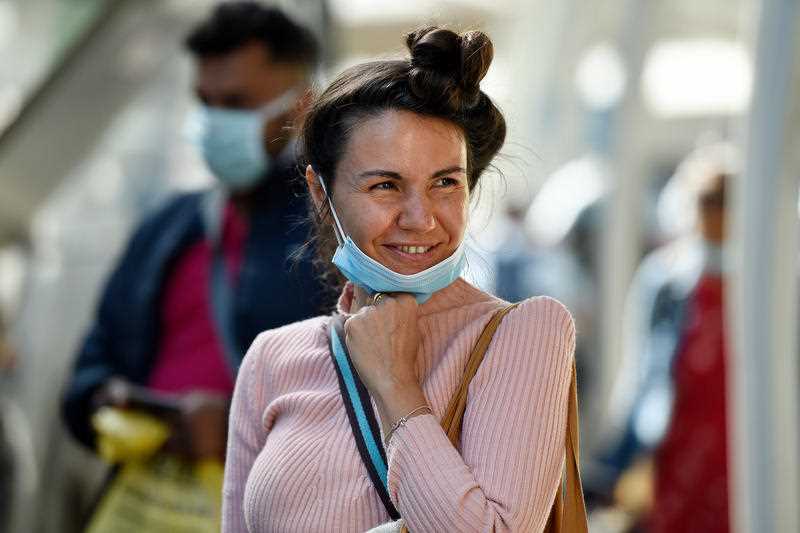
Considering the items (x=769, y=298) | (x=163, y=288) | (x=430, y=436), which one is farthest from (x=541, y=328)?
(x=769, y=298)

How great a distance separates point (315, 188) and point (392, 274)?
0.97ft

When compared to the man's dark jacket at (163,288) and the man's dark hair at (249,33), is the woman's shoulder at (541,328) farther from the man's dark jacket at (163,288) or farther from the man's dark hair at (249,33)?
the man's dark hair at (249,33)

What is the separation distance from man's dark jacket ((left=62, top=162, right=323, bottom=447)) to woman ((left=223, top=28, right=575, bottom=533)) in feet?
3.88

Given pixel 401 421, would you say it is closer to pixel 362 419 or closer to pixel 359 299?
pixel 362 419

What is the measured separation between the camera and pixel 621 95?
1189cm

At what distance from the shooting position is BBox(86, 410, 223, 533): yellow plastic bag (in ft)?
13.6

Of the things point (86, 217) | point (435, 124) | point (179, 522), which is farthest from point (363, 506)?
point (86, 217)

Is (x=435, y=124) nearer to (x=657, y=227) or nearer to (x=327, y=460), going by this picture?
(x=327, y=460)

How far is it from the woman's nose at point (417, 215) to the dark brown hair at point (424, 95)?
0.15 meters

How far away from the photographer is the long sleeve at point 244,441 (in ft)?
9.46

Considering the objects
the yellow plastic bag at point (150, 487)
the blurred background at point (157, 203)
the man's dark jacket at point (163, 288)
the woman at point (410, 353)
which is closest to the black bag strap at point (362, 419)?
the woman at point (410, 353)

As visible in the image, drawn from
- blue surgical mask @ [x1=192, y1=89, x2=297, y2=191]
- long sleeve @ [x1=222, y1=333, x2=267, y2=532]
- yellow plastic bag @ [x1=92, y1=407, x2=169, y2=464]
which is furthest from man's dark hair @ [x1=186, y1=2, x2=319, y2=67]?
long sleeve @ [x1=222, y1=333, x2=267, y2=532]

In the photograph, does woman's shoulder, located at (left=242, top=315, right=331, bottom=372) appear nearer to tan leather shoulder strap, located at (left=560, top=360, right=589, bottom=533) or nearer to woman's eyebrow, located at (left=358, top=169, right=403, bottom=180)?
woman's eyebrow, located at (left=358, top=169, right=403, bottom=180)

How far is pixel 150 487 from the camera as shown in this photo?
424 centimetres
